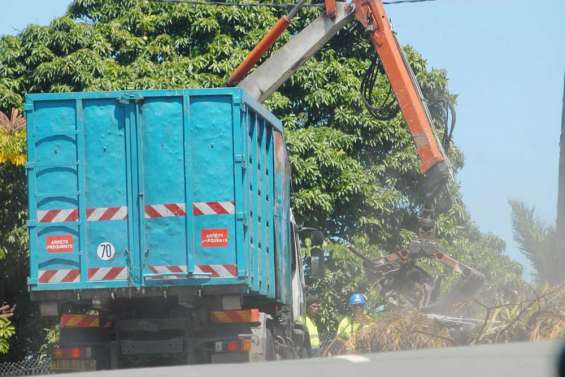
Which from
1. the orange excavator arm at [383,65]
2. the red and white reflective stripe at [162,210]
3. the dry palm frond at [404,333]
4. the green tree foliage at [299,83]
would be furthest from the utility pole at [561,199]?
the green tree foliage at [299,83]

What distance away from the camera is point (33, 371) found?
2112 cm

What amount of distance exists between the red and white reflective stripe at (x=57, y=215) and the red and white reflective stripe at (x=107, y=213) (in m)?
0.14

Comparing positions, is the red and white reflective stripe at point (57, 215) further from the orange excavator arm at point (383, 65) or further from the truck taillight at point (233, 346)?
the orange excavator arm at point (383, 65)

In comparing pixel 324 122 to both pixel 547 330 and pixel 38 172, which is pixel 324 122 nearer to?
pixel 547 330

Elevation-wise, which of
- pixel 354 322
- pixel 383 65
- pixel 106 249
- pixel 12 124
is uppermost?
pixel 383 65

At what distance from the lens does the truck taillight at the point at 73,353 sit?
40.9 feet

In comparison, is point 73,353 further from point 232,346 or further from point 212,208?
point 212,208

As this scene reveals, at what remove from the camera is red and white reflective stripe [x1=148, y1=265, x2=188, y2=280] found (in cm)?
1186

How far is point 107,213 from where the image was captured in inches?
475

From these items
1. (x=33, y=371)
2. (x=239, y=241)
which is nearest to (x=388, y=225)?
(x=33, y=371)

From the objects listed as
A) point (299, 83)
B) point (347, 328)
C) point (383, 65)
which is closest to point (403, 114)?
point (383, 65)

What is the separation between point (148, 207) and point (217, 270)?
0.93 m

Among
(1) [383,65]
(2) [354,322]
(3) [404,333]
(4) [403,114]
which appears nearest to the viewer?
(3) [404,333]

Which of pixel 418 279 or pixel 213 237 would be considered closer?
pixel 213 237
